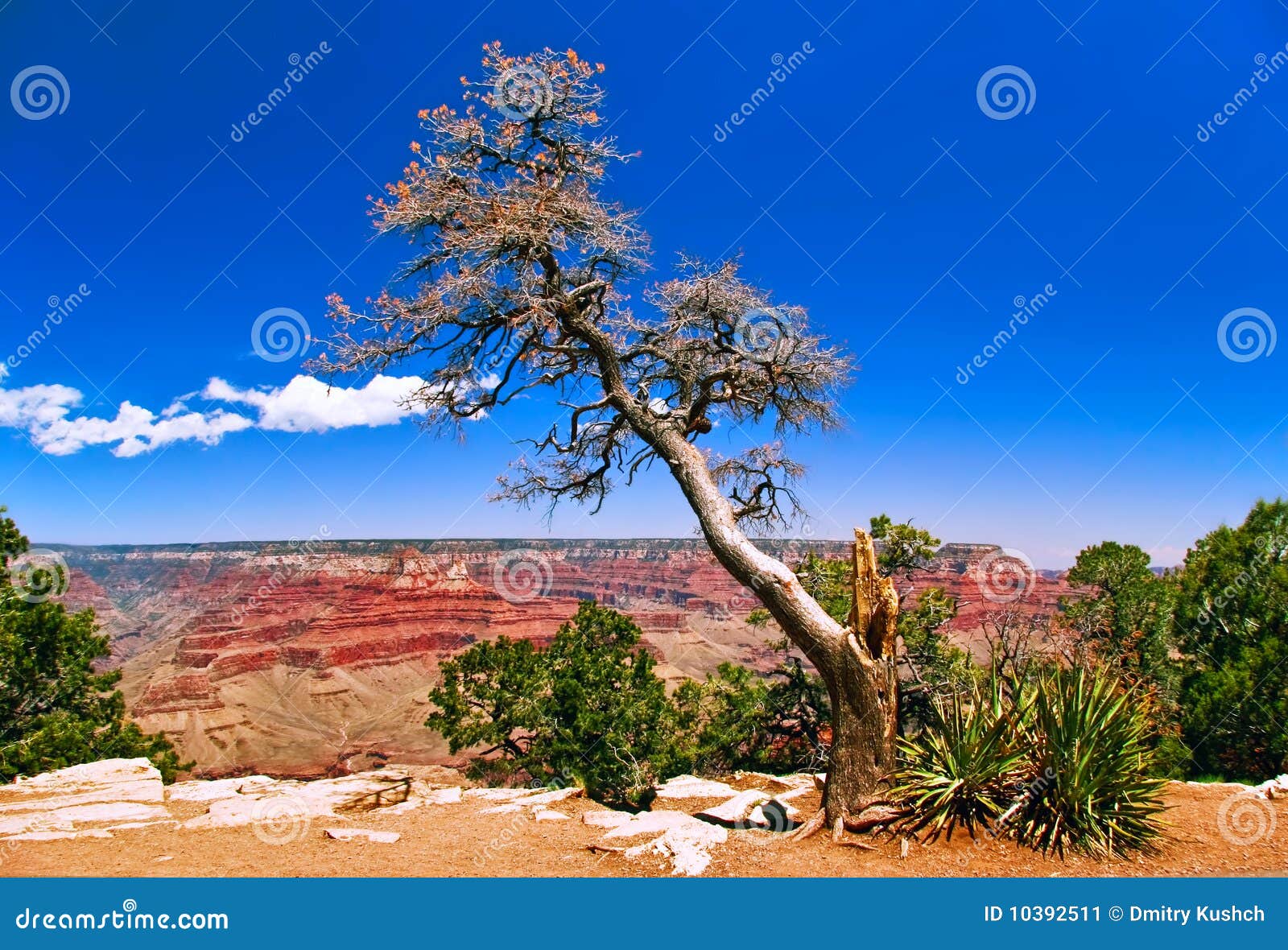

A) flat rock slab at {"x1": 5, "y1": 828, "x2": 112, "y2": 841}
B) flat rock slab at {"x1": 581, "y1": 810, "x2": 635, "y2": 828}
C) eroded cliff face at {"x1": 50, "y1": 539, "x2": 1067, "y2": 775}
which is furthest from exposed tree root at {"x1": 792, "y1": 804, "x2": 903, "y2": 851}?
eroded cliff face at {"x1": 50, "y1": 539, "x2": 1067, "y2": 775}

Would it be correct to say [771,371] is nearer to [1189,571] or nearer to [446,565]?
[1189,571]

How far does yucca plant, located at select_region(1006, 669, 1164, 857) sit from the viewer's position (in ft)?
20.2

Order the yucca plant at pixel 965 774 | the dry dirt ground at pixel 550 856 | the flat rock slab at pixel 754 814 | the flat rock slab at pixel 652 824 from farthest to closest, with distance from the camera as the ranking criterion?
the flat rock slab at pixel 754 814 → the flat rock slab at pixel 652 824 → the yucca plant at pixel 965 774 → the dry dirt ground at pixel 550 856

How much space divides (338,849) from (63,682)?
1640 centimetres

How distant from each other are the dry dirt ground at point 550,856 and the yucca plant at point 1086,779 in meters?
0.21

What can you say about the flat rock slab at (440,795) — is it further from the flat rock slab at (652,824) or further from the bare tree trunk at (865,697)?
the bare tree trunk at (865,697)

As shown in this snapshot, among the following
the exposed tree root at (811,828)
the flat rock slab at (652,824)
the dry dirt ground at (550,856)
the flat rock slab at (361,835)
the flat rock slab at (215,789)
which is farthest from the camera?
the flat rock slab at (215,789)

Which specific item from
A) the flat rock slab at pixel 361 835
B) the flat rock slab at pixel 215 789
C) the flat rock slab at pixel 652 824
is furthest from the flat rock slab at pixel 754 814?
the flat rock slab at pixel 215 789

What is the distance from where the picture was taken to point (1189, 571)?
22.0 meters

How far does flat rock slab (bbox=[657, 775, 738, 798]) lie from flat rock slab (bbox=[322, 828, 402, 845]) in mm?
3625

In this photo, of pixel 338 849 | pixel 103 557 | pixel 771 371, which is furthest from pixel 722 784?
pixel 103 557

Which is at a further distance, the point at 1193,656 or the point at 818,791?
the point at 1193,656

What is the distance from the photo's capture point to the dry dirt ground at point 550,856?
19.3ft

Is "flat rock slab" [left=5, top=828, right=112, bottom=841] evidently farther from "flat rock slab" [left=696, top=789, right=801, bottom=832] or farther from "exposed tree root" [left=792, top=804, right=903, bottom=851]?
"exposed tree root" [left=792, top=804, right=903, bottom=851]
